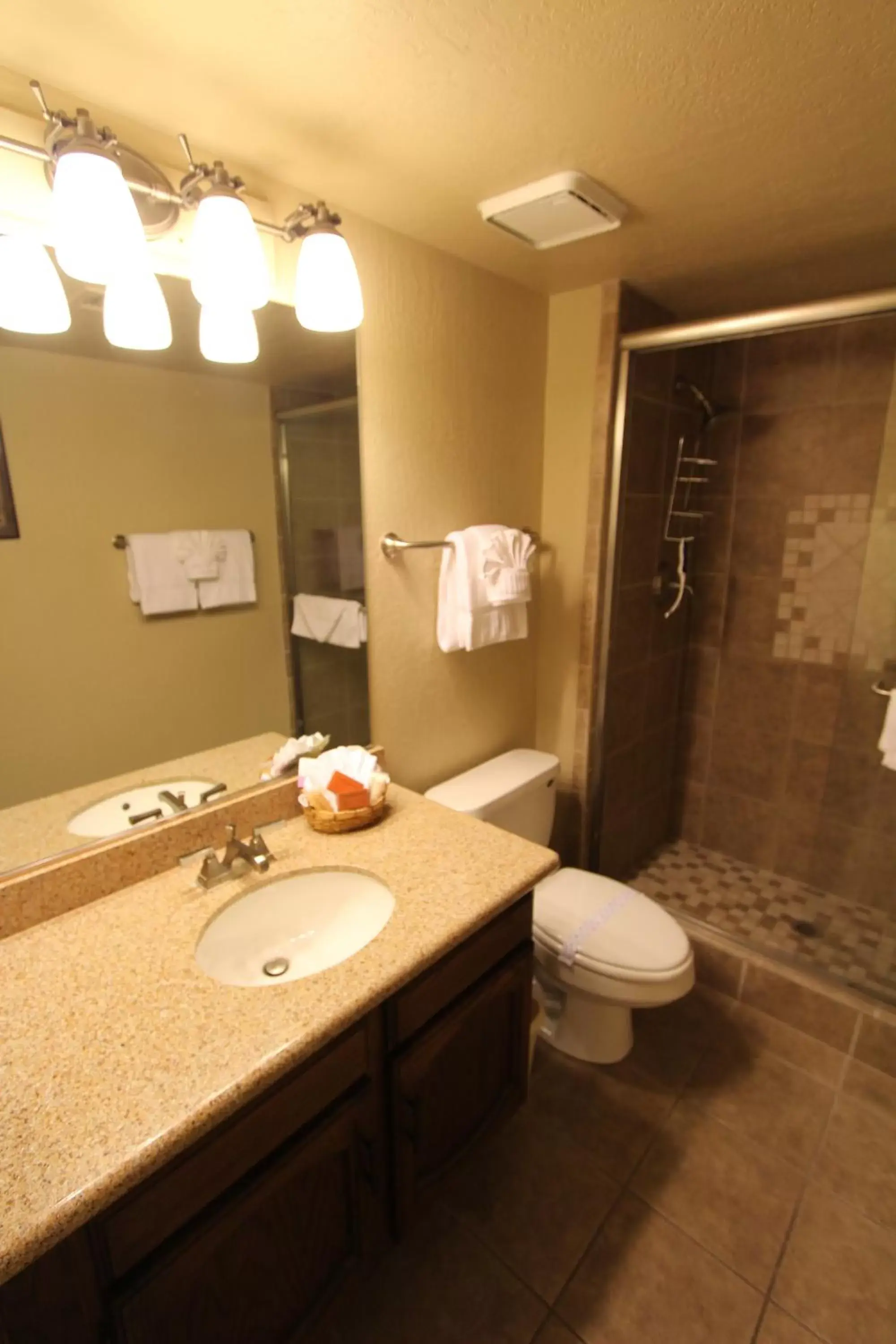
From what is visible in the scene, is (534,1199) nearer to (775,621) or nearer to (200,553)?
(200,553)

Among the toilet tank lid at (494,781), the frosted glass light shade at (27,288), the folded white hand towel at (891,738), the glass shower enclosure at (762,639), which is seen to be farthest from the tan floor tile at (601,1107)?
the frosted glass light shade at (27,288)

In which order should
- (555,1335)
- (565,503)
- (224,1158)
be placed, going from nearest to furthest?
(224,1158) → (555,1335) → (565,503)

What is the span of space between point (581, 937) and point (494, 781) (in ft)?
1.58

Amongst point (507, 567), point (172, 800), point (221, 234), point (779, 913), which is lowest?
point (779, 913)

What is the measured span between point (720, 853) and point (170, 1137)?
244cm

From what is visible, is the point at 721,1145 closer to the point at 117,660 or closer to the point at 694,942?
the point at 694,942

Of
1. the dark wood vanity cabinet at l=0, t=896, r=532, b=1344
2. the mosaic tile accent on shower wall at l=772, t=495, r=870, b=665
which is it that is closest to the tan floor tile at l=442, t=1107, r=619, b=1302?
the dark wood vanity cabinet at l=0, t=896, r=532, b=1344

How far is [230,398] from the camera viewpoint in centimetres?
125

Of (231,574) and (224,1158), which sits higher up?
(231,574)

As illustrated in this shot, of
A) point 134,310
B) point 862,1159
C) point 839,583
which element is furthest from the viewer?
point 839,583

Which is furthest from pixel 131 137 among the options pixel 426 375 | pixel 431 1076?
pixel 431 1076

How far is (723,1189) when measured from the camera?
142cm

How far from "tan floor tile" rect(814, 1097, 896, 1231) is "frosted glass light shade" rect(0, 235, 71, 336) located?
2368 millimetres

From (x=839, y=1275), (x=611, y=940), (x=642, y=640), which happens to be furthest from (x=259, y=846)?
(x=642, y=640)
